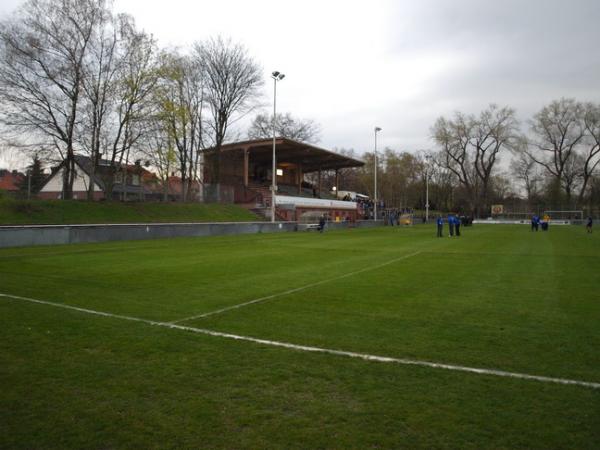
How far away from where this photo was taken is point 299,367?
4.66 meters

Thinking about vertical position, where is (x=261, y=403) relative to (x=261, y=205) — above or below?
below

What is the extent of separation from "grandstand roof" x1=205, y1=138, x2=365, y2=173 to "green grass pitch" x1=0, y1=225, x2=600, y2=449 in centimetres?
3962

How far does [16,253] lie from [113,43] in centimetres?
1839

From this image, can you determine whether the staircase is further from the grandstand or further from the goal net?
the goal net

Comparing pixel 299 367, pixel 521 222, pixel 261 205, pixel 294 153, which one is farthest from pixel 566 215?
pixel 299 367

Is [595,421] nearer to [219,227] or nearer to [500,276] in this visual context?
[500,276]

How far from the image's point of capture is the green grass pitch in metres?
3.29

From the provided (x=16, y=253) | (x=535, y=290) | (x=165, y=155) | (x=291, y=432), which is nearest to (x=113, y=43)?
(x=165, y=155)

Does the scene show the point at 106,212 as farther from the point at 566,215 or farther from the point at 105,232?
the point at 566,215

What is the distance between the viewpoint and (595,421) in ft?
11.3

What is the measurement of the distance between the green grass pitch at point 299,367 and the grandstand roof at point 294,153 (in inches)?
1560

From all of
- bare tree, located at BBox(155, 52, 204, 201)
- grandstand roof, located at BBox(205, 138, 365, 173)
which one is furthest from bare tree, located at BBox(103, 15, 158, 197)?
grandstand roof, located at BBox(205, 138, 365, 173)

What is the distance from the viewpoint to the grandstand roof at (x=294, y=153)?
49.5 metres

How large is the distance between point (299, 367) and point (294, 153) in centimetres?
5304
